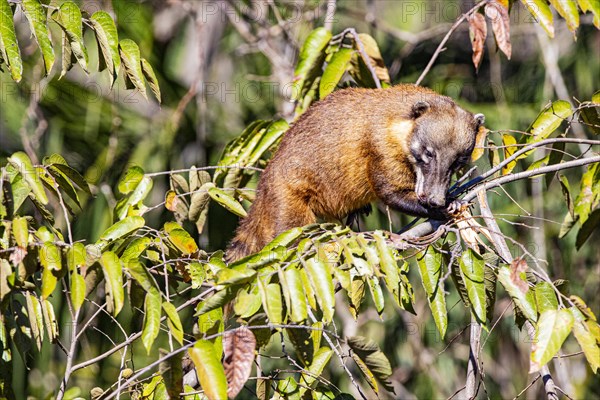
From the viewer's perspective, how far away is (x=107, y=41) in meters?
3.13

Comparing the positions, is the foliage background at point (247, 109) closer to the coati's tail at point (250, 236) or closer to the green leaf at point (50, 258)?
the coati's tail at point (250, 236)

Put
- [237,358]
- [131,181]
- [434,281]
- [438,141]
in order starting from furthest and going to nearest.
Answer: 1. [438,141]
2. [131,181]
3. [434,281]
4. [237,358]

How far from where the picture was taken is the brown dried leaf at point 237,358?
7.95ft

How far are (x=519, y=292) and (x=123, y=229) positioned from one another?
155 cm

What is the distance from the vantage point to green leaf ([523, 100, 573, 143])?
142 inches

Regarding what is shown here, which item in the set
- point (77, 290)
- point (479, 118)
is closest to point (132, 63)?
point (77, 290)

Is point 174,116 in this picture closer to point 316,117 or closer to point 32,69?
point 32,69

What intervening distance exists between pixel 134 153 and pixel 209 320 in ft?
14.1

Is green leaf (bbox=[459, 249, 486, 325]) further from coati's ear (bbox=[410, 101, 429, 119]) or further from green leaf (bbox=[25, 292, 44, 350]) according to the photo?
coati's ear (bbox=[410, 101, 429, 119])

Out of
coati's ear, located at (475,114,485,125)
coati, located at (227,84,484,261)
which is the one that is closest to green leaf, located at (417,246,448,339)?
coati, located at (227,84,484,261)

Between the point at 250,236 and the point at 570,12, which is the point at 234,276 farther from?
the point at 250,236

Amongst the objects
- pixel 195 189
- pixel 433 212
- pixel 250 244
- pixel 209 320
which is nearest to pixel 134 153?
pixel 250 244

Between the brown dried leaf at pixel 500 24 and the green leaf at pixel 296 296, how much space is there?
6.09ft

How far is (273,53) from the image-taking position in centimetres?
670
